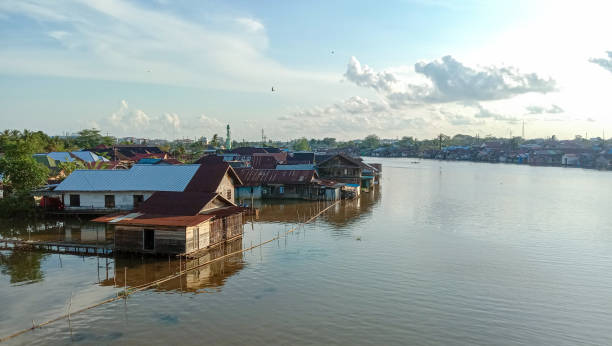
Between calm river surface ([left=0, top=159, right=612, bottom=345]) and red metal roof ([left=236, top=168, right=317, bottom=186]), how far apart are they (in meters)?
15.5

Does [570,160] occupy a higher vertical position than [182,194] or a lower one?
higher

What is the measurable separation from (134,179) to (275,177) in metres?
18.0

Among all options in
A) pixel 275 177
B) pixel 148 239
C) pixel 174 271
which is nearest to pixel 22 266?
pixel 148 239

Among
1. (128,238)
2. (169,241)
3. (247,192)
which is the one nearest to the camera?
(169,241)

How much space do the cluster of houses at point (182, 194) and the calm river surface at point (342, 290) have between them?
175cm

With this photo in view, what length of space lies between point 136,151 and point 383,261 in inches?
3429

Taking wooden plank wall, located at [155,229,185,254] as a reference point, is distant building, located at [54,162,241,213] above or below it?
above

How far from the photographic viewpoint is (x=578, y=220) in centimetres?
4138

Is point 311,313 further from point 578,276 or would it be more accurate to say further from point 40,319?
point 578,276

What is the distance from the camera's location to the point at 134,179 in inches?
→ 1473

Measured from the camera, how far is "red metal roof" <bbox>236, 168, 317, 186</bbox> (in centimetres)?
5003

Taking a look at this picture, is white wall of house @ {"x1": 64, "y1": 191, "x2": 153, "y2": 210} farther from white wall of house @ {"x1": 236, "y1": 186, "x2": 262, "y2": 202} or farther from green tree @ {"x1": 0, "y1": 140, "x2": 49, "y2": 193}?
white wall of house @ {"x1": 236, "y1": 186, "x2": 262, "y2": 202}

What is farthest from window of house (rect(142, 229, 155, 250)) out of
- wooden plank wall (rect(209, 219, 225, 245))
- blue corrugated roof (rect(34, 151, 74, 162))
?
blue corrugated roof (rect(34, 151, 74, 162))

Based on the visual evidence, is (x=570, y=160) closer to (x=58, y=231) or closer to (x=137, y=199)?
(x=137, y=199)
